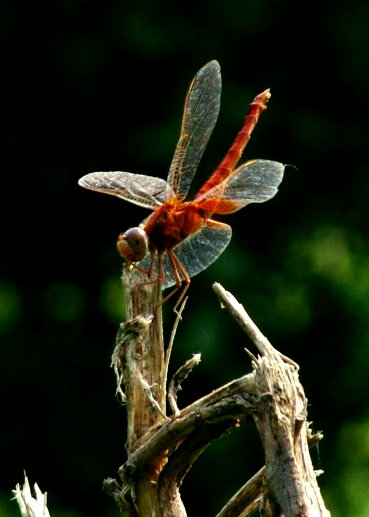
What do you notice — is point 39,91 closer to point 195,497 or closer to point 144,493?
point 195,497

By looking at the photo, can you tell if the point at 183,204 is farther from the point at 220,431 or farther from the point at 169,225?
the point at 220,431

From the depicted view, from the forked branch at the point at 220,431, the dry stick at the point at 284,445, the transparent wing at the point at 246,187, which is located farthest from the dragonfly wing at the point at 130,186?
the dry stick at the point at 284,445

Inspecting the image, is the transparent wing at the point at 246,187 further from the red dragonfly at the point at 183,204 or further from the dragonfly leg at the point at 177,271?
the dragonfly leg at the point at 177,271

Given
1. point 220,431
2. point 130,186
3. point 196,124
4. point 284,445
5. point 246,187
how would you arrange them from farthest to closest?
point 196,124
point 246,187
point 130,186
point 220,431
point 284,445

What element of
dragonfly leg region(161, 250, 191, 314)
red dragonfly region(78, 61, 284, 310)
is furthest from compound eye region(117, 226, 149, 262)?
dragonfly leg region(161, 250, 191, 314)

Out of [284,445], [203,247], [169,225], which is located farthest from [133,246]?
[284,445]
